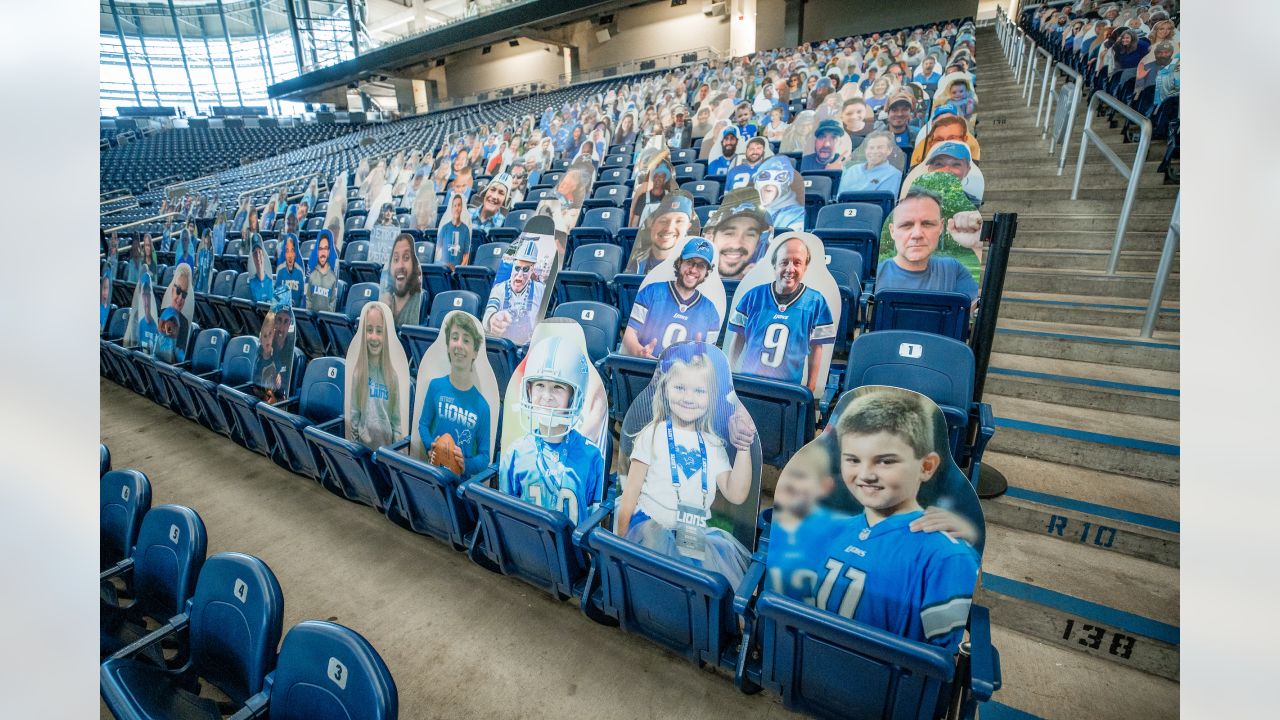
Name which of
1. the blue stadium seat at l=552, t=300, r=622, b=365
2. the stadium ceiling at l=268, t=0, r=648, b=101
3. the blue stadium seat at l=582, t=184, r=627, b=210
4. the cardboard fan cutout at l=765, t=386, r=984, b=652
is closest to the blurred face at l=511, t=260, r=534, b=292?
the blue stadium seat at l=552, t=300, r=622, b=365

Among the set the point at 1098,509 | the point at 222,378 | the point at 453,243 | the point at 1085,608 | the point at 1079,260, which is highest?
the point at 453,243

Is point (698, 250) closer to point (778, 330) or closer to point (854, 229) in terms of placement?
point (778, 330)

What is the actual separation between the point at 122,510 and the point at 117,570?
12.6 inches

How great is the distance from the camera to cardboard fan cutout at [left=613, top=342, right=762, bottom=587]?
1.88 m

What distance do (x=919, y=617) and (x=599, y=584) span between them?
41.1 inches

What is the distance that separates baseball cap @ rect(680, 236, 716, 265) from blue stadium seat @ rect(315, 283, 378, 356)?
252 centimetres

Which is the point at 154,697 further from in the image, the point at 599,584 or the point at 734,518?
the point at 734,518

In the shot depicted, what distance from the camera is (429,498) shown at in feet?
7.98

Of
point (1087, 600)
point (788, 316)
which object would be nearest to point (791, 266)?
point (788, 316)

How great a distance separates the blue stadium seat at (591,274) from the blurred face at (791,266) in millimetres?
1442

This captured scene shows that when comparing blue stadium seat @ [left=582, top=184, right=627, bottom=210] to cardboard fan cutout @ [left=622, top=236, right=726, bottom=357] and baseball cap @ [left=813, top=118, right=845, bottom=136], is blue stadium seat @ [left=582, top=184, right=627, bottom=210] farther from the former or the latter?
cardboard fan cutout @ [left=622, top=236, right=726, bottom=357]
